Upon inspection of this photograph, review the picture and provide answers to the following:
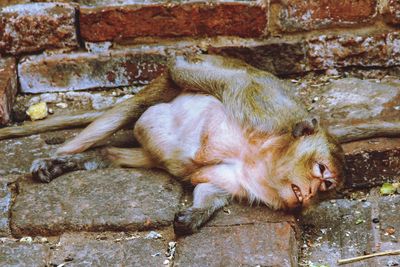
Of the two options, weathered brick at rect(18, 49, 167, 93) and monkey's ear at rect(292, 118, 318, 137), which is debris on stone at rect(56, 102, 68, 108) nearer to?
weathered brick at rect(18, 49, 167, 93)

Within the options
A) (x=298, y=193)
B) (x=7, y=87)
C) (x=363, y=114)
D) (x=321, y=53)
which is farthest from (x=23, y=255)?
(x=321, y=53)

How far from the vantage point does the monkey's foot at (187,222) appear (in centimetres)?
355

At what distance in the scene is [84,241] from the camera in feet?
11.8

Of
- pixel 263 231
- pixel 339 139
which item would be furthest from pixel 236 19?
pixel 263 231

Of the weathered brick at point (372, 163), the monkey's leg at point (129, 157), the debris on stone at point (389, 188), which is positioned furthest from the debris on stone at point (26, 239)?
the debris on stone at point (389, 188)

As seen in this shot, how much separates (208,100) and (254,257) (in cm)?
109

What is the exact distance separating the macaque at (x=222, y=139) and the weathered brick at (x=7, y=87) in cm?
51

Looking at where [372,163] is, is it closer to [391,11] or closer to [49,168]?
[391,11]

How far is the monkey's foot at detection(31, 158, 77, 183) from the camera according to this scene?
13.1 feet

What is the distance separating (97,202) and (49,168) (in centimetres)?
39

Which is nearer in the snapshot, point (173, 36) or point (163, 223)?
point (163, 223)

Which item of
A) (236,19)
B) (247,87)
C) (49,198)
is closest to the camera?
(49,198)

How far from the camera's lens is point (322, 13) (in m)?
4.80

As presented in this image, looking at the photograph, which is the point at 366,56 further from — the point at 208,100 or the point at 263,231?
the point at 263,231
